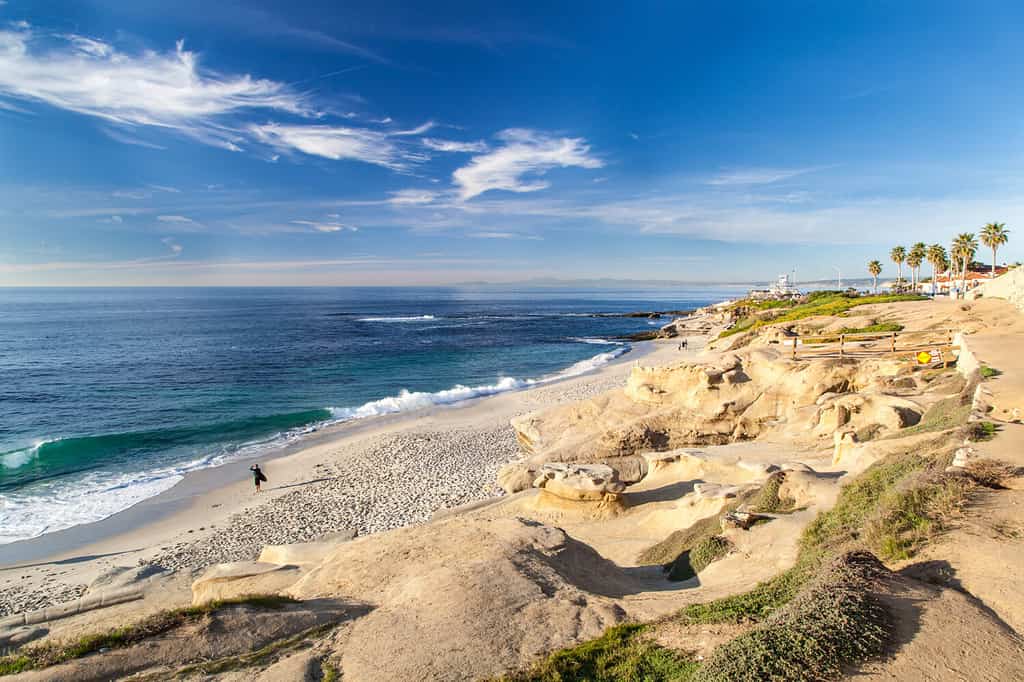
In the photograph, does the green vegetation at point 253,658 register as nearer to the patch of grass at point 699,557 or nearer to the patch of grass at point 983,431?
the patch of grass at point 699,557

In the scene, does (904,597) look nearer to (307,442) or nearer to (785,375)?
(785,375)

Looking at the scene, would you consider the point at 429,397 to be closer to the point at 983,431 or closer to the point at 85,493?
the point at 85,493

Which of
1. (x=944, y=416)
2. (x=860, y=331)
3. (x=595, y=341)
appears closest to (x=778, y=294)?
(x=595, y=341)

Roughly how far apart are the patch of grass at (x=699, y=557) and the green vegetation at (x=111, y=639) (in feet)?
24.8

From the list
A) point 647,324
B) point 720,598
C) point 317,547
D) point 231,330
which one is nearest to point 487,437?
point 317,547

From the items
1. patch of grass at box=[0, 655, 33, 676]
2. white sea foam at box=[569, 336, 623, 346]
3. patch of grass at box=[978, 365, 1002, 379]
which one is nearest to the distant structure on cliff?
white sea foam at box=[569, 336, 623, 346]

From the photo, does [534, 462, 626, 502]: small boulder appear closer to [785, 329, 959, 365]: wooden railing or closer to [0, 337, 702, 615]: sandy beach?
[0, 337, 702, 615]: sandy beach

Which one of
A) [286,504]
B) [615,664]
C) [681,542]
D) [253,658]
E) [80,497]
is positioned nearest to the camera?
[615,664]

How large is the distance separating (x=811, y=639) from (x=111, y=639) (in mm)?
8814

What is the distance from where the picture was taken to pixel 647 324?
107 meters

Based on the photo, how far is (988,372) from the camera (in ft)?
48.5

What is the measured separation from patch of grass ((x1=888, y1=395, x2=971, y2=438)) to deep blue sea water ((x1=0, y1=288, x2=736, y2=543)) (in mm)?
28154

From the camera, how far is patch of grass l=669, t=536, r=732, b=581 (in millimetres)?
9961

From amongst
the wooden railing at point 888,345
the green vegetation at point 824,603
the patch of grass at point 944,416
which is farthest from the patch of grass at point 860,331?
the green vegetation at point 824,603
